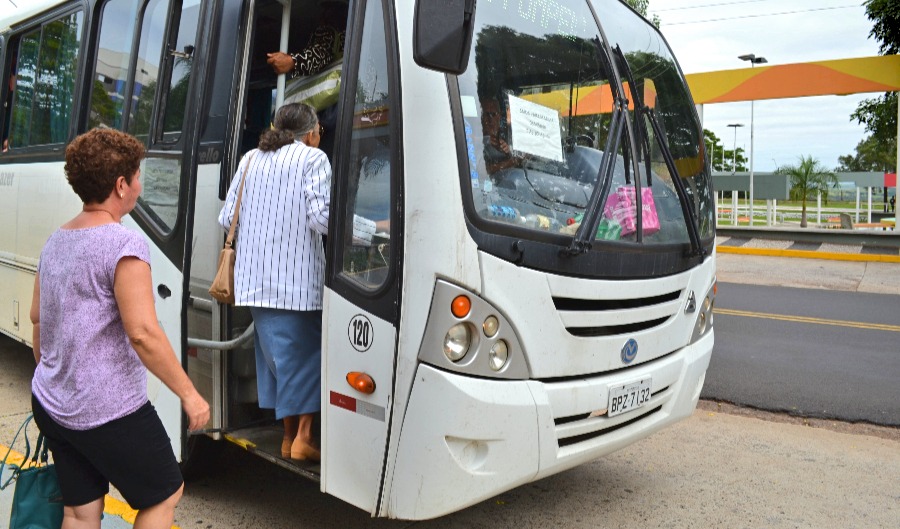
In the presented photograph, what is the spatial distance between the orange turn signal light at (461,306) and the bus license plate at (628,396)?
850 millimetres

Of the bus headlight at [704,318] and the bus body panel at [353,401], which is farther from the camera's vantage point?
the bus headlight at [704,318]

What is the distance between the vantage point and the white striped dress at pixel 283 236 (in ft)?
12.0

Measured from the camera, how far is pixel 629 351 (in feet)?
11.9

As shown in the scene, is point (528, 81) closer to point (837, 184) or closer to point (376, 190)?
point (376, 190)

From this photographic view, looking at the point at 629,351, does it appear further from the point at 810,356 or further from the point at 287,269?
the point at 810,356

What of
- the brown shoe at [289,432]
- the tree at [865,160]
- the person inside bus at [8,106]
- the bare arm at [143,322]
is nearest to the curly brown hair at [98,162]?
the bare arm at [143,322]

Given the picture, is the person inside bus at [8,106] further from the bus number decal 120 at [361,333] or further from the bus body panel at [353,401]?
the bus number decal 120 at [361,333]

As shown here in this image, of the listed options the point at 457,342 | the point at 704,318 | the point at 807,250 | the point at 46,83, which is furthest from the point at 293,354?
the point at 807,250

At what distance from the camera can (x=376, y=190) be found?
129 inches

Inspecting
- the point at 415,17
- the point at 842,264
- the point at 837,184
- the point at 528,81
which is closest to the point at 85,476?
the point at 415,17

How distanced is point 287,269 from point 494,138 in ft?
3.61

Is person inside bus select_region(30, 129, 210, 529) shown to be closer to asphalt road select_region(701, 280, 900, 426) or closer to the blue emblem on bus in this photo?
the blue emblem on bus

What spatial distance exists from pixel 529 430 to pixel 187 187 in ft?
6.50

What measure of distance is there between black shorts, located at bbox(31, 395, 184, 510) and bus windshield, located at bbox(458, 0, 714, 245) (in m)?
1.35
